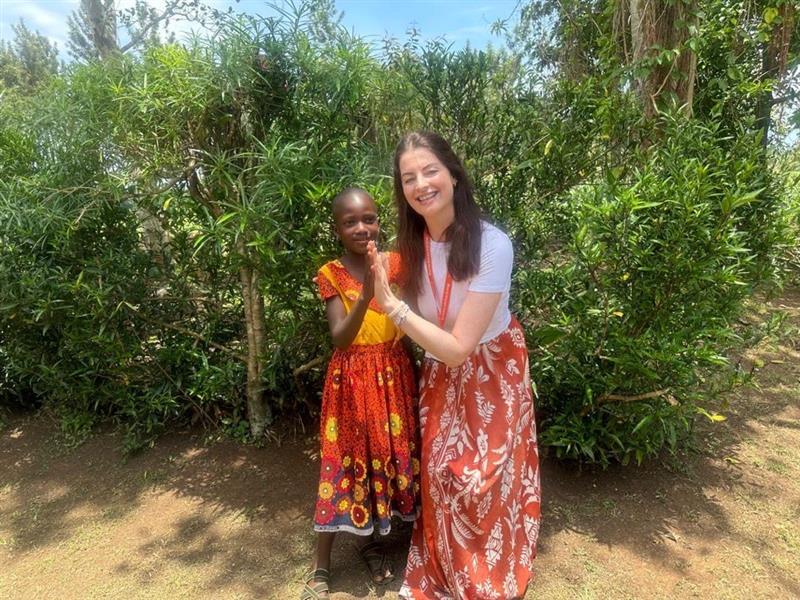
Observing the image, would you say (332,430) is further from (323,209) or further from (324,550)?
(323,209)

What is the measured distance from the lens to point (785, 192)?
304 cm

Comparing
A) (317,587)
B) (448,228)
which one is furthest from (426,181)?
(317,587)

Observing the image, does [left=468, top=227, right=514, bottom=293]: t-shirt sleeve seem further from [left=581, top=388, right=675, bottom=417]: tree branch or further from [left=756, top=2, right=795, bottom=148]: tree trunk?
[left=756, top=2, right=795, bottom=148]: tree trunk

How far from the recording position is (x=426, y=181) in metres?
1.86

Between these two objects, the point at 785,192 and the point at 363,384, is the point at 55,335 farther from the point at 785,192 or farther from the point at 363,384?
the point at 785,192

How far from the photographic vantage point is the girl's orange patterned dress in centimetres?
218

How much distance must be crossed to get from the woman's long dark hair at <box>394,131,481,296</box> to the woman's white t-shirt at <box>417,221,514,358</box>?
2 centimetres

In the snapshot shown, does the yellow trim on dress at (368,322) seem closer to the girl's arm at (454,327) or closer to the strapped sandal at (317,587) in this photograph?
the girl's arm at (454,327)

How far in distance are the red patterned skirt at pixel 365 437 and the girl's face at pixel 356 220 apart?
404 millimetres

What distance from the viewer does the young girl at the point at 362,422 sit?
6.99 feet

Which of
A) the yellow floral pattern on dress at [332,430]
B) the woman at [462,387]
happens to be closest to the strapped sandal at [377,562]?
the woman at [462,387]

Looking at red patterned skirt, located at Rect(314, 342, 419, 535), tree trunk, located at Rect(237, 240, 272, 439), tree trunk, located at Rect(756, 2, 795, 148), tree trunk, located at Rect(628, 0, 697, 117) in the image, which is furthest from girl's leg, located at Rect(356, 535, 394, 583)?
tree trunk, located at Rect(756, 2, 795, 148)

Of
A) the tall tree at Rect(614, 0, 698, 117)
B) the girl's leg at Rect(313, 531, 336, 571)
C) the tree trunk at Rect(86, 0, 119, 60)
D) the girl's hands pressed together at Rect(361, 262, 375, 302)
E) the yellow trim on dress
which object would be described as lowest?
the girl's leg at Rect(313, 531, 336, 571)

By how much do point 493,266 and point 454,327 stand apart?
8.9 inches
